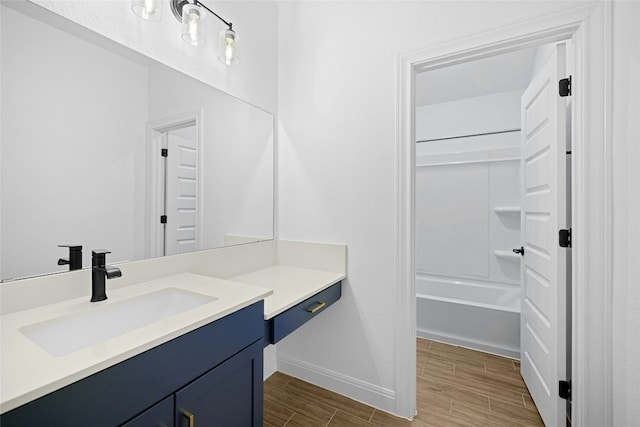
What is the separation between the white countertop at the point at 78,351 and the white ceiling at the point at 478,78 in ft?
7.59

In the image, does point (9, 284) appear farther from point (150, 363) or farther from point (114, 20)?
point (114, 20)

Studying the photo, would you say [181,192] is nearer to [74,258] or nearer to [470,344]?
[74,258]

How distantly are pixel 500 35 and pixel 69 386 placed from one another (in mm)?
1985

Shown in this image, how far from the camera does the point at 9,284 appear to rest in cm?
95

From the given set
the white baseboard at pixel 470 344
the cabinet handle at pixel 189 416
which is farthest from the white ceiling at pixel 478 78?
the cabinet handle at pixel 189 416

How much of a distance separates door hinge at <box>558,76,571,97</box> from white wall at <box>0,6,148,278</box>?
190 cm

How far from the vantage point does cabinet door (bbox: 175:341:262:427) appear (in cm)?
89

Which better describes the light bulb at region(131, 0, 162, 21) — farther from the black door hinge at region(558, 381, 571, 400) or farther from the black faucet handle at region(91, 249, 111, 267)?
the black door hinge at region(558, 381, 571, 400)

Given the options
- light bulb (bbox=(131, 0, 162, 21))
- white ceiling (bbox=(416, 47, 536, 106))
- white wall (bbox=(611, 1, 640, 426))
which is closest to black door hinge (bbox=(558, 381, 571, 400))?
white wall (bbox=(611, 1, 640, 426))

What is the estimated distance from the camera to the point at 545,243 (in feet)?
5.20

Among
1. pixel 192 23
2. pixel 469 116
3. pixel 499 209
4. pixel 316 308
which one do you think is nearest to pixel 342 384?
pixel 316 308

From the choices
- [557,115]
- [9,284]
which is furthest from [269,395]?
[557,115]

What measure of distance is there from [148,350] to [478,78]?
3.09 meters

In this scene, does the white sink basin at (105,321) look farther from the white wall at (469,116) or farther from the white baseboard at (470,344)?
the white wall at (469,116)
